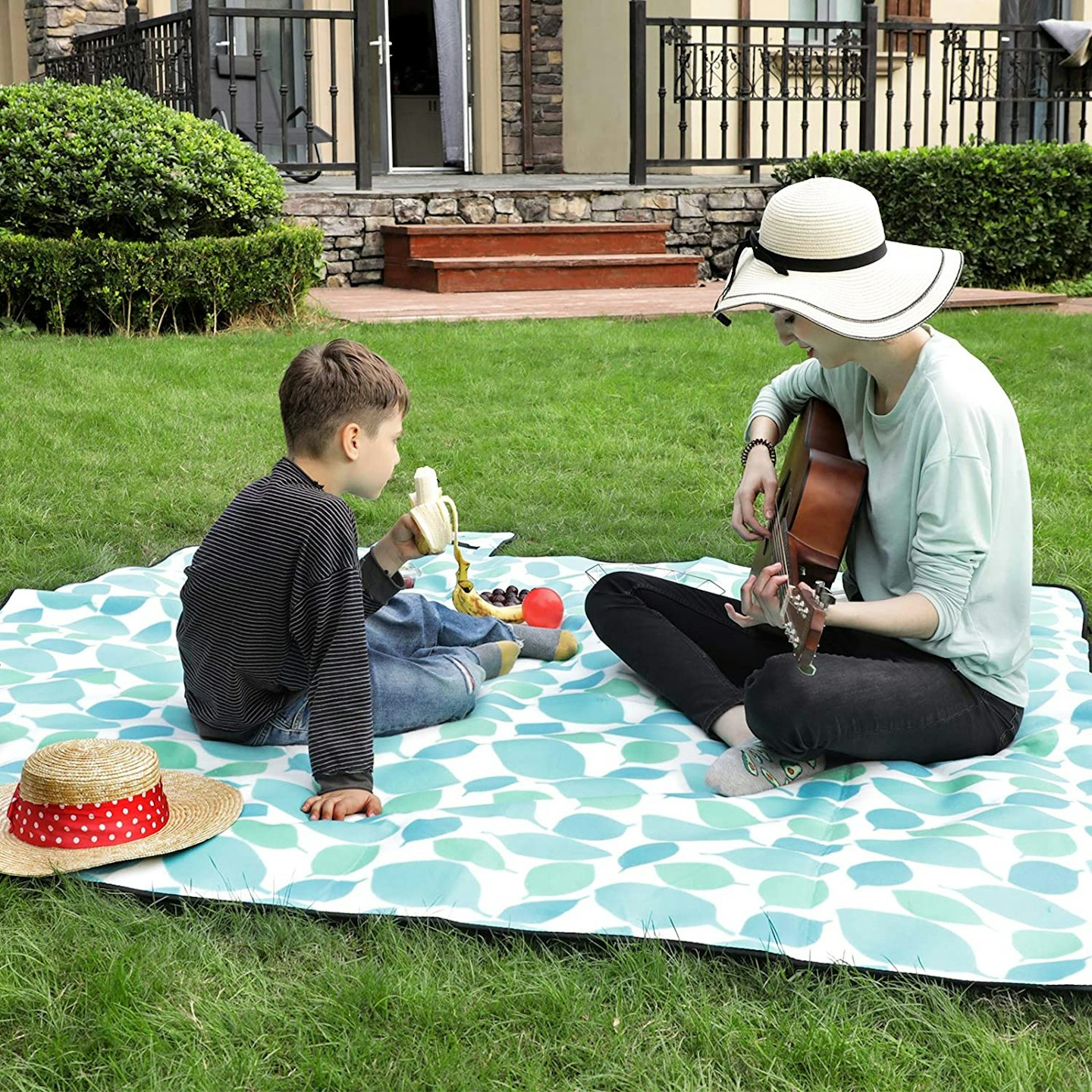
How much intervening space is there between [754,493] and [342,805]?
1.28 meters

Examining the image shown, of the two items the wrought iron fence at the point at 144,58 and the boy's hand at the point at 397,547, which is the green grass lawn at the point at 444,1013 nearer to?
the boy's hand at the point at 397,547

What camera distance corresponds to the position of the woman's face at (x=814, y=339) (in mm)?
2811

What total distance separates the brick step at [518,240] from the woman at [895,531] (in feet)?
26.3

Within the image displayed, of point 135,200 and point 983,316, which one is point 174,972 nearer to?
point 135,200

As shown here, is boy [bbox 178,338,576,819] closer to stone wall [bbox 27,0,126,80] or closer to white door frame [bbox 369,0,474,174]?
stone wall [bbox 27,0,126,80]

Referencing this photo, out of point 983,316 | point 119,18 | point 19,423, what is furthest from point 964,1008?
point 119,18

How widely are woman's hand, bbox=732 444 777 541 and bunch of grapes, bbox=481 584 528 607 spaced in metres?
0.83

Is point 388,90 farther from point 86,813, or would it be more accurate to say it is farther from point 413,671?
point 86,813

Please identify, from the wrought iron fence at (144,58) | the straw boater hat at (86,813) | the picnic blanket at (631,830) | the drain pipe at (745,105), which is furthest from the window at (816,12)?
the straw boater hat at (86,813)

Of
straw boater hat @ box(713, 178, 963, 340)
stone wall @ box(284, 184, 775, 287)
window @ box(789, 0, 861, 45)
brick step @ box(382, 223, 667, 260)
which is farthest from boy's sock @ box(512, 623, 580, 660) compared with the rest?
window @ box(789, 0, 861, 45)

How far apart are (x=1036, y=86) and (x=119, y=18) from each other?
9.59 meters

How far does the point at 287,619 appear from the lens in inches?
115

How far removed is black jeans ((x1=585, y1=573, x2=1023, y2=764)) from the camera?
2.80m

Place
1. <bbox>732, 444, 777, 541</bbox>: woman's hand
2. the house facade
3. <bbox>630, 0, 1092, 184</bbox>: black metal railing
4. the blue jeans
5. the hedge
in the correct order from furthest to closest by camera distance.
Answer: the house facade → <bbox>630, 0, 1092, 184</bbox>: black metal railing → the hedge → <bbox>732, 444, 777, 541</bbox>: woman's hand → the blue jeans
